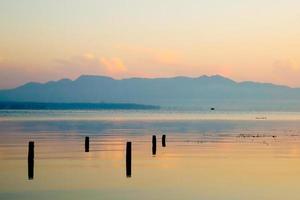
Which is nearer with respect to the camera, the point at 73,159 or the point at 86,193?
the point at 86,193

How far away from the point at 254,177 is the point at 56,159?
17.1 m

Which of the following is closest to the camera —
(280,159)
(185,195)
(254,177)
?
(185,195)

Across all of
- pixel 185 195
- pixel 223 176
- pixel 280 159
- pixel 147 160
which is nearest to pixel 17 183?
pixel 185 195

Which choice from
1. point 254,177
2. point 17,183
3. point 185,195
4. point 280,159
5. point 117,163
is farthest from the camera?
point 280,159

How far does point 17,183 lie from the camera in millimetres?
34812

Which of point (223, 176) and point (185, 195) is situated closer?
point (185, 195)

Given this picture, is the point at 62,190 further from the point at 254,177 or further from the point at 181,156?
the point at 181,156

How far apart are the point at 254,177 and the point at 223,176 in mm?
1874

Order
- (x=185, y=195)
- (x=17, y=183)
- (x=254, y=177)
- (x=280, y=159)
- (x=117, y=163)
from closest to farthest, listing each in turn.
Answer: (x=185, y=195) → (x=17, y=183) → (x=254, y=177) → (x=117, y=163) → (x=280, y=159)

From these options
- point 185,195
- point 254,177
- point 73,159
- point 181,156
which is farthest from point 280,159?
point 185,195

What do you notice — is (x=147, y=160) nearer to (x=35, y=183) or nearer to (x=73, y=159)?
(x=73, y=159)

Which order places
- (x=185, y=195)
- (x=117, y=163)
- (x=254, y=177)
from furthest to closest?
1. (x=117, y=163)
2. (x=254, y=177)
3. (x=185, y=195)

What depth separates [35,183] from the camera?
34969 mm

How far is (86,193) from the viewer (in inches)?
1249
